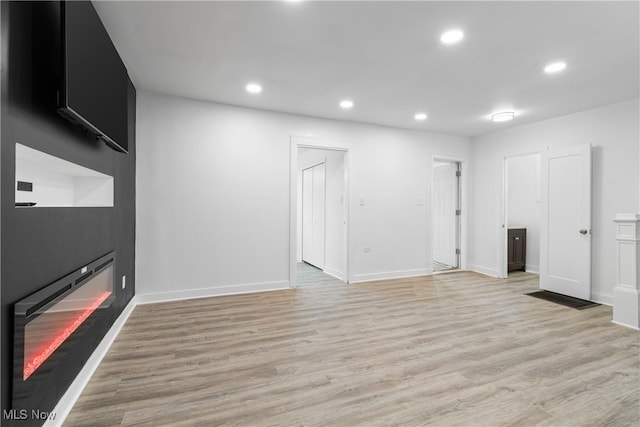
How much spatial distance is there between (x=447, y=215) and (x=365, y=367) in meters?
4.94

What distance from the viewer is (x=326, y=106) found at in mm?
4340

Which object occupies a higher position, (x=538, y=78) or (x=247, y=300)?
(x=538, y=78)

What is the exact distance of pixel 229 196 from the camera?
4.29 meters

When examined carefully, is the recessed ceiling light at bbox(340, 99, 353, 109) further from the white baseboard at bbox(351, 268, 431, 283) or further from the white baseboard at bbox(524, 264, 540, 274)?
the white baseboard at bbox(524, 264, 540, 274)

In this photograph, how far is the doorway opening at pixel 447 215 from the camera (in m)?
6.26

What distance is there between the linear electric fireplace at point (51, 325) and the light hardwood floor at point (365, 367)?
1.30 feet

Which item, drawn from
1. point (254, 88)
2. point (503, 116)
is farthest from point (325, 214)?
point (503, 116)

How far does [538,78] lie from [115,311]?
5.00m

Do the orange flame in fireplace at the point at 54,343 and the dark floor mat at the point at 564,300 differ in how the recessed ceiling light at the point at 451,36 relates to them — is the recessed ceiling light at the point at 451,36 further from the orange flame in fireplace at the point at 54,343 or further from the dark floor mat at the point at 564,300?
the dark floor mat at the point at 564,300

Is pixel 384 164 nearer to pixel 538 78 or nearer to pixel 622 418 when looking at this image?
pixel 538 78

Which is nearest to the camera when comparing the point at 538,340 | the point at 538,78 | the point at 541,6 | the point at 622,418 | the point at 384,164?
the point at 622,418

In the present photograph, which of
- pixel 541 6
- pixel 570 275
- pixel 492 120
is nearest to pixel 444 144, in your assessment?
pixel 492 120

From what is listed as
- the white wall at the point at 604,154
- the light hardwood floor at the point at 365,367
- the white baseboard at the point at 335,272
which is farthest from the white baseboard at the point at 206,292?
the white wall at the point at 604,154

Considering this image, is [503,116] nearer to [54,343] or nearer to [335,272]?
[335,272]
